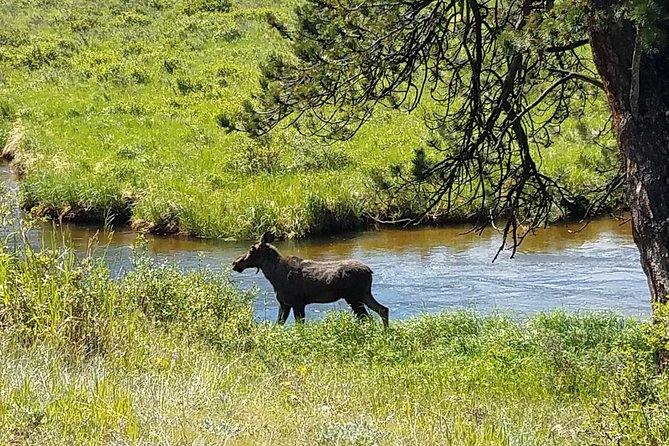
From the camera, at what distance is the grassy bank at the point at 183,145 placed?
17984 mm

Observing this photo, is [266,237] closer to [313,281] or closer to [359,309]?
[313,281]

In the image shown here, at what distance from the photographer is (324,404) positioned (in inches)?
220

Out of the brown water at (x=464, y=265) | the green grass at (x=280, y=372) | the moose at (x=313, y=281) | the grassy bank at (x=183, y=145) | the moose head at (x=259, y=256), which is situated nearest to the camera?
the green grass at (x=280, y=372)

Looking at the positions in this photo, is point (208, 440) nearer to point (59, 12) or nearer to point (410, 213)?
point (410, 213)

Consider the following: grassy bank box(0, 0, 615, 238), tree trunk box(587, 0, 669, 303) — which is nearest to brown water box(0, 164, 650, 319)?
grassy bank box(0, 0, 615, 238)

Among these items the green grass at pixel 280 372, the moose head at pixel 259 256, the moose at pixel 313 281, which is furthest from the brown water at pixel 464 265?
the green grass at pixel 280 372

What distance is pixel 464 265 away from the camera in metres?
15.4

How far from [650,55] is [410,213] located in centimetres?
1188

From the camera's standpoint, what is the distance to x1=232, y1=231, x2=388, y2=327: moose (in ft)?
38.8

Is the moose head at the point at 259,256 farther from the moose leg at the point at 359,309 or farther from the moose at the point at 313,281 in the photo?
the moose leg at the point at 359,309

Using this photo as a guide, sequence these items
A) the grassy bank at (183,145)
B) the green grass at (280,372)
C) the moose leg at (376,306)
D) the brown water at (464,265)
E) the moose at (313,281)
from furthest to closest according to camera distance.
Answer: the grassy bank at (183,145) → the brown water at (464,265) → the moose at (313,281) → the moose leg at (376,306) → the green grass at (280,372)

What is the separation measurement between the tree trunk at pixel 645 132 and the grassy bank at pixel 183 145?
3.70 meters

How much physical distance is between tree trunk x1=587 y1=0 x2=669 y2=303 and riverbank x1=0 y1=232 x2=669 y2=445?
0.81 meters

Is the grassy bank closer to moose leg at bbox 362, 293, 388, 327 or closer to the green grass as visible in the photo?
moose leg at bbox 362, 293, 388, 327
